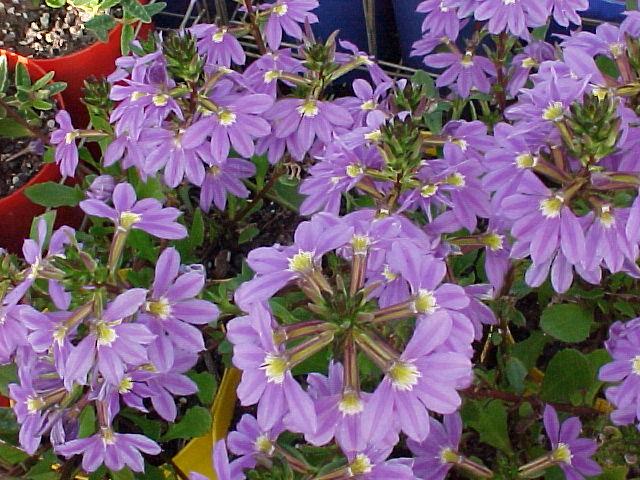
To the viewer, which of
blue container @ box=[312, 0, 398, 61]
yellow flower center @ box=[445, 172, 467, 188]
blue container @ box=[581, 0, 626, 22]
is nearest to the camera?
yellow flower center @ box=[445, 172, 467, 188]

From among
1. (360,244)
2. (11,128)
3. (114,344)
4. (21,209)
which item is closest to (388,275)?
(360,244)

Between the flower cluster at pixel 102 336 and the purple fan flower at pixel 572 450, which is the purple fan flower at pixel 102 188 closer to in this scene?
the flower cluster at pixel 102 336

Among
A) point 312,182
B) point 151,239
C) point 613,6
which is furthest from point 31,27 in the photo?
point 613,6

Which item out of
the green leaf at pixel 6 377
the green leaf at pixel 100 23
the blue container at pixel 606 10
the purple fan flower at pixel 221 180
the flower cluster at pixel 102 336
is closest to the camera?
the flower cluster at pixel 102 336

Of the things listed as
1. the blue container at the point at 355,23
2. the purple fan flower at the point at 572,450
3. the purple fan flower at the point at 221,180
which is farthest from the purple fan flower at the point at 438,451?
the blue container at the point at 355,23

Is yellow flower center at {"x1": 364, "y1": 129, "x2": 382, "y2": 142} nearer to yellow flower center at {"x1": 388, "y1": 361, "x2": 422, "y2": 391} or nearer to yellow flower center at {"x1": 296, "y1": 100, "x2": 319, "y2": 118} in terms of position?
yellow flower center at {"x1": 296, "y1": 100, "x2": 319, "y2": 118}

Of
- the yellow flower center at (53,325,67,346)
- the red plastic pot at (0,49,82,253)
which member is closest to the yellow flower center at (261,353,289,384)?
the yellow flower center at (53,325,67,346)
